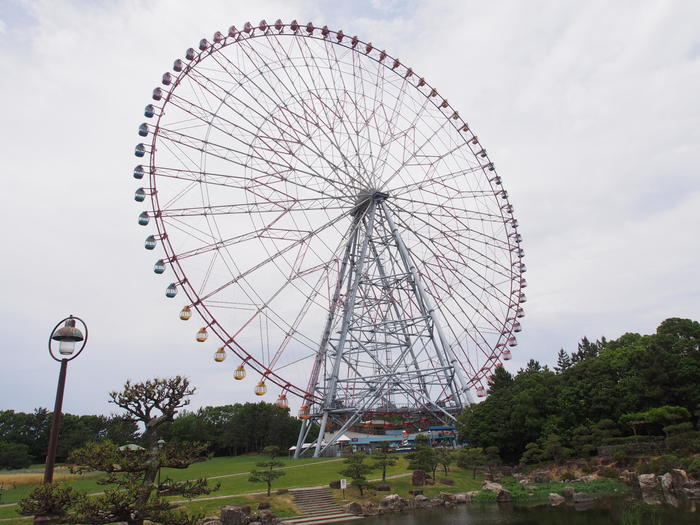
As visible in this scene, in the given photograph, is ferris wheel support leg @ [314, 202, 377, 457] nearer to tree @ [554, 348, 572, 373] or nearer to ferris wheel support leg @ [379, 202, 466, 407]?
ferris wheel support leg @ [379, 202, 466, 407]

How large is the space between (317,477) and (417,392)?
11.2 m

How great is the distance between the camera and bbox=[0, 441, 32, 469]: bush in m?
48.8

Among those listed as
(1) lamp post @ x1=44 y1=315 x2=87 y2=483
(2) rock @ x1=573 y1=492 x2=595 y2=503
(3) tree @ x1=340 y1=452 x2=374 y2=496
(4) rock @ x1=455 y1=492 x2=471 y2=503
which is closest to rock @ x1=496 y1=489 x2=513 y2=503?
(4) rock @ x1=455 y1=492 x2=471 y2=503

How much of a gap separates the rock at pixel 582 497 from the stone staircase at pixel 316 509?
34.0ft

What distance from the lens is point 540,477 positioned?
2931cm

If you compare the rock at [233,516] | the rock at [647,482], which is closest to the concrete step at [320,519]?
the rock at [233,516]

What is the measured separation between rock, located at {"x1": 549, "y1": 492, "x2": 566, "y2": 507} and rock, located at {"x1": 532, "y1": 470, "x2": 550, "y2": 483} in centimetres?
510

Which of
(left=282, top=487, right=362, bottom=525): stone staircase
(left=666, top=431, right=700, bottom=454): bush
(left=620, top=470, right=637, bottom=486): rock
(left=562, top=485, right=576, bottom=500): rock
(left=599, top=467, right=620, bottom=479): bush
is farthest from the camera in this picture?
(left=666, top=431, right=700, bottom=454): bush

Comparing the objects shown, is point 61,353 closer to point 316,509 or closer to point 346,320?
point 316,509

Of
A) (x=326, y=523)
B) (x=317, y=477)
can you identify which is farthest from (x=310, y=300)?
(x=326, y=523)

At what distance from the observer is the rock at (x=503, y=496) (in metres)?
25.5

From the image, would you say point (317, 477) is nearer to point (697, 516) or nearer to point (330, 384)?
point (330, 384)

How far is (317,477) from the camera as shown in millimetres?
27016

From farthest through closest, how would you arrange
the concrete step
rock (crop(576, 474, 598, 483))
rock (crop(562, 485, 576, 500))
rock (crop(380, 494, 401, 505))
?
rock (crop(576, 474, 598, 483)) → rock (crop(562, 485, 576, 500)) → rock (crop(380, 494, 401, 505)) → the concrete step
